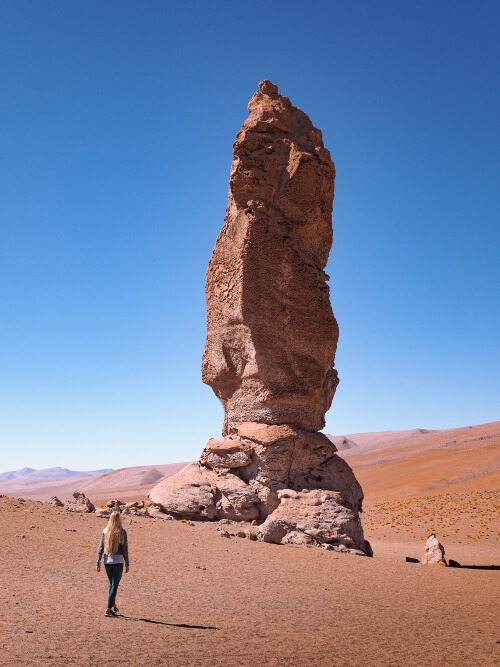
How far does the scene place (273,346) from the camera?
14.9m

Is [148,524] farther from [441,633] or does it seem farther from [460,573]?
[441,633]

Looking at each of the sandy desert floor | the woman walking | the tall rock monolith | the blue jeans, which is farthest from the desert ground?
the tall rock monolith

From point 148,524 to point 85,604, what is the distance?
5647 mm

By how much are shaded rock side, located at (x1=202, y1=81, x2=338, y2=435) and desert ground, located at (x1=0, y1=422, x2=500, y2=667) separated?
335 centimetres

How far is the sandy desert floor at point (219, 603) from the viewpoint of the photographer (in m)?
5.89

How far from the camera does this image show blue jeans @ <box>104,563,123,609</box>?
696 centimetres

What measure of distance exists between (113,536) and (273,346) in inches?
315

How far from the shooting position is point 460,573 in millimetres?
12484

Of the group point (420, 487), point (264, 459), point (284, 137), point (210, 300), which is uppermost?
point (284, 137)

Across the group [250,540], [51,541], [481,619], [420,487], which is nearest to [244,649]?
[481,619]

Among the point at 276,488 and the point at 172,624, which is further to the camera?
the point at 276,488

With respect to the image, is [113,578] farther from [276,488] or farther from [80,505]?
[80,505]

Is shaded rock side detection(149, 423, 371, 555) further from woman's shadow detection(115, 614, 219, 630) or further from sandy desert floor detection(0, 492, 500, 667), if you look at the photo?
woman's shadow detection(115, 614, 219, 630)

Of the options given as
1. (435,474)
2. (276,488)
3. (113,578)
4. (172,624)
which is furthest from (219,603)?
(435,474)
